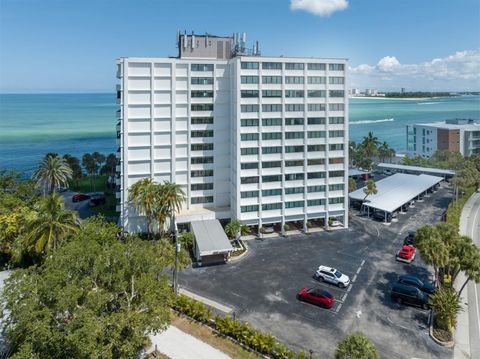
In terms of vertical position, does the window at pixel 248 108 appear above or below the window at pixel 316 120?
above

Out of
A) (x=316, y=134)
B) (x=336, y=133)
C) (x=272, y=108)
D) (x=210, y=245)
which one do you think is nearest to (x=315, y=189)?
(x=316, y=134)

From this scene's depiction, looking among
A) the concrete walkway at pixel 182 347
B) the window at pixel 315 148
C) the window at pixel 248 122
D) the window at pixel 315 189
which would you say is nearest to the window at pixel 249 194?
the window at pixel 315 189

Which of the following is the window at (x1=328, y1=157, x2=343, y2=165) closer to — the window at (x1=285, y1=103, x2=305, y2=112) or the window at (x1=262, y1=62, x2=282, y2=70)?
the window at (x1=285, y1=103, x2=305, y2=112)

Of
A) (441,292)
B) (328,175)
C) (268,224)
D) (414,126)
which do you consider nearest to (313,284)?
(441,292)

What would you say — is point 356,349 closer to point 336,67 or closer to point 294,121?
point 294,121

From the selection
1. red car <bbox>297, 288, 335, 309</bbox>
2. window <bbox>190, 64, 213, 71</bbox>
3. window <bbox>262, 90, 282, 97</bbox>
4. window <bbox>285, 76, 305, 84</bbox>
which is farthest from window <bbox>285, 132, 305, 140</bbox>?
red car <bbox>297, 288, 335, 309</bbox>

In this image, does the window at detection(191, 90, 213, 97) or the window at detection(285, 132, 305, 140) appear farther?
the window at detection(285, 132, 305, 140)

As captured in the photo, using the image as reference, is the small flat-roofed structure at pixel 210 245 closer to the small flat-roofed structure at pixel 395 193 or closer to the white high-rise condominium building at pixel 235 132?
the white high-rise condominium building at pixel 235 132
